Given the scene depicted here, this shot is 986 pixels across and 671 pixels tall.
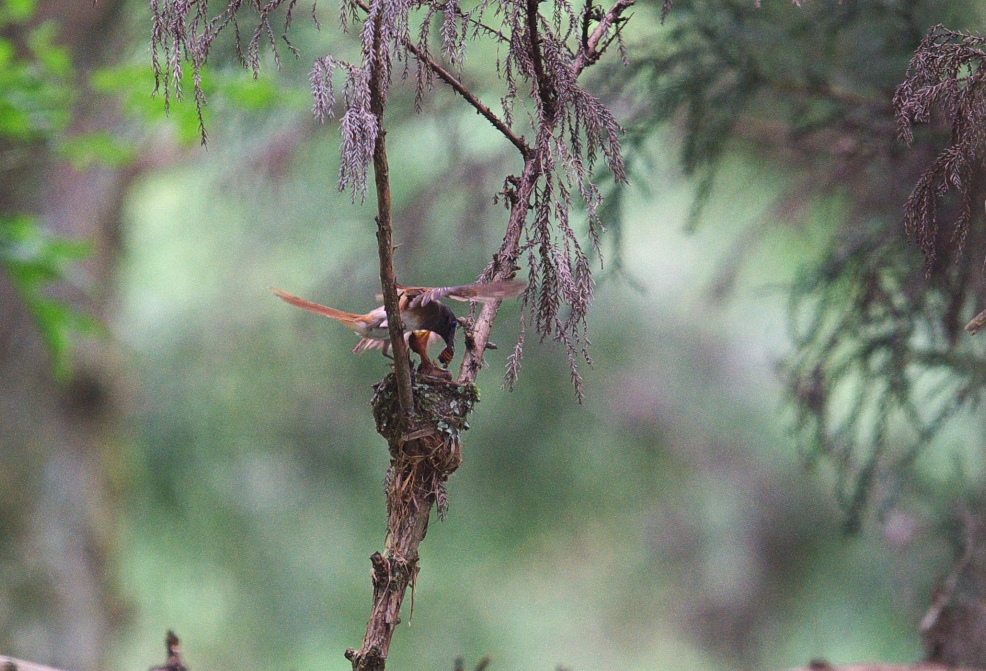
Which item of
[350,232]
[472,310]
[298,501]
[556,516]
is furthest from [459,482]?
[472,310]

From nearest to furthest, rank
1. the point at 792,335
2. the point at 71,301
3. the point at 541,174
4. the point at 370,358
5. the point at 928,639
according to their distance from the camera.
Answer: the point at 541,174, the point at 928,639, the point at 792,335, the point at 71,301, the point at 370,358

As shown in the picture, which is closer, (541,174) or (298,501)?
(541,174)

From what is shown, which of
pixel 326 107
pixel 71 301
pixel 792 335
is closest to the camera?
pixel 326 107

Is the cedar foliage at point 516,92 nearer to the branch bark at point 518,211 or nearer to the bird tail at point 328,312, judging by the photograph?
the branch bark at point 518,211

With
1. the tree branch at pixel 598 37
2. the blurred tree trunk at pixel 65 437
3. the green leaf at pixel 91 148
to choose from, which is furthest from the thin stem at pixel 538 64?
the blurred tree trunk at pixel 65 437

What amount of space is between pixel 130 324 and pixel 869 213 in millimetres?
5947

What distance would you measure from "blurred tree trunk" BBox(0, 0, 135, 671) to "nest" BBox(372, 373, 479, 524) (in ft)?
14.3

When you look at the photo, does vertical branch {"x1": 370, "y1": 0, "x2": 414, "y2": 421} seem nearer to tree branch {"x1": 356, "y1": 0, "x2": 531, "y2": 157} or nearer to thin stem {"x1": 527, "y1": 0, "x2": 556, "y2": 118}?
tree branch {"x1": 356, "y1": 0, "x2": 531, "y2": 157}

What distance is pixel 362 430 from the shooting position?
7.00 meters

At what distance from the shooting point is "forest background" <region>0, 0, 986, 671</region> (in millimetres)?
4398

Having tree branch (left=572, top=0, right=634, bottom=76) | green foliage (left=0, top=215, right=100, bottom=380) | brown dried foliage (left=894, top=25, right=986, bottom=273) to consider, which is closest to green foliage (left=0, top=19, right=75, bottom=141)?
green foliage (left=0, top=215, right=100, bottom=380)

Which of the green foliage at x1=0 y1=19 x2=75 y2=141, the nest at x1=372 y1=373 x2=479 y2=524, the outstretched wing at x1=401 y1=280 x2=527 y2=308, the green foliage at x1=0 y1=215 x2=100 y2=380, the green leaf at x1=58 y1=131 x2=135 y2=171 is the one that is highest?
the green leaf at x1=58 y1=131 x2=135 y2=171

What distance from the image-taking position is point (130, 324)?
7.31 m

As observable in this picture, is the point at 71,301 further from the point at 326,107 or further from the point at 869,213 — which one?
the point at 326,107
